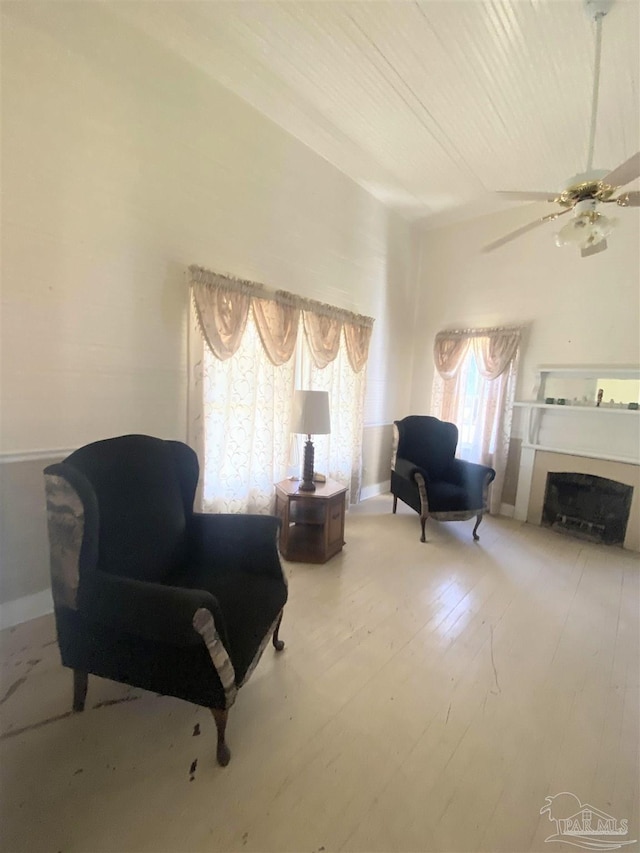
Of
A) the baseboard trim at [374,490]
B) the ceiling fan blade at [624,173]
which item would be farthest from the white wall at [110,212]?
the baseboard trim at [374,490]

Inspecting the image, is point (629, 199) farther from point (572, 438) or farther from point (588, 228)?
point (572, 438)

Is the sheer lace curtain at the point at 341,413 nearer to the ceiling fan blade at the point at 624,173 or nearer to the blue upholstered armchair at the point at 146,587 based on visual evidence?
the blue upholstered armchair at the point at 146,587

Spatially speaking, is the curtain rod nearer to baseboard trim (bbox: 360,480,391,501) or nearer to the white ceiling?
the white ceiling

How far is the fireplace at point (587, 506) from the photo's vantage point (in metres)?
3.27

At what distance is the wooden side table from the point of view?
2.63 meters

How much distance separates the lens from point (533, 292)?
373cm

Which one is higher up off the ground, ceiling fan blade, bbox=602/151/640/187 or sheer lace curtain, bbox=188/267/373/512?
ceiling fan blade, bbox=602/151/640/187

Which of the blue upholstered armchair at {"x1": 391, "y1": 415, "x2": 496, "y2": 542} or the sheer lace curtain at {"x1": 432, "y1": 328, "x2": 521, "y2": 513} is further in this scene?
the sheer lace curtain at {"x1": 432, "y1": 328, "x2": 521, "y2": 513}

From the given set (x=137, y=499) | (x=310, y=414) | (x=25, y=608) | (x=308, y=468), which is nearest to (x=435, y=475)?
(x=308, y=468)

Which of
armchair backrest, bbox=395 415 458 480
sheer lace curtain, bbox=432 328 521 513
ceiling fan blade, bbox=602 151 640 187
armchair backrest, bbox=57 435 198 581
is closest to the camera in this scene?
armchair backrest, bbox=57 435 198 581

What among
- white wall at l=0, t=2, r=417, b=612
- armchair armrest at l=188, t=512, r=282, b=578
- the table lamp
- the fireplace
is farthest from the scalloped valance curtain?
the fireplace

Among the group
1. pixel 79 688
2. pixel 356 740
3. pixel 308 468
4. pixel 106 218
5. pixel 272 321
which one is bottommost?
pixel 356 740

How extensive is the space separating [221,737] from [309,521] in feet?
4.81

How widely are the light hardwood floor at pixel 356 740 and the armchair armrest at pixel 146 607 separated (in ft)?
1.65
